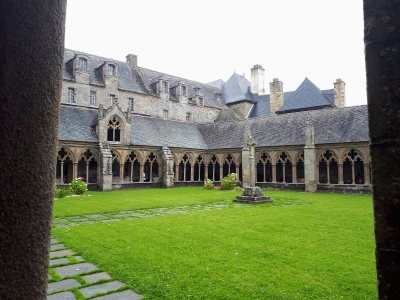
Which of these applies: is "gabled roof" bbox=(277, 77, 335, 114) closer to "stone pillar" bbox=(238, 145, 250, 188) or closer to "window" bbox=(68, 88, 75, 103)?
"stone pillar" bbox=(238, 145, 250, 188)

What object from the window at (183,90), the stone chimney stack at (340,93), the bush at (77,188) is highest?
the window at (183,90)

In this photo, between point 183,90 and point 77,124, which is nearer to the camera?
point 77,124

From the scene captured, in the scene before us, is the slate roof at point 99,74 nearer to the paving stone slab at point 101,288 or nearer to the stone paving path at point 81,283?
the stone paving path at point 81,283

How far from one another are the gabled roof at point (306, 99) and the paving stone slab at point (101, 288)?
31826 mm

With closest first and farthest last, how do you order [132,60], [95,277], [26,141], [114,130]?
[26,141]
[95,277]
[114,130]
[132,60]

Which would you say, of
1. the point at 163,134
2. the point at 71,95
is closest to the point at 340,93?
the point at 163,134

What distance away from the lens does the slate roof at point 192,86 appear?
34000 millimetres

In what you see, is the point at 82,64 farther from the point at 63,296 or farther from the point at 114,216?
the point at 63,296

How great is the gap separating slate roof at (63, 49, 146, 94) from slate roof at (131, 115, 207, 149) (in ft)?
15.8

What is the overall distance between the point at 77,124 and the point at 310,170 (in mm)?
17712

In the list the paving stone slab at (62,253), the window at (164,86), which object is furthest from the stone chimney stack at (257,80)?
the paving stone slab at (62,253)

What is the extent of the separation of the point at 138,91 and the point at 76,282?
28.4m

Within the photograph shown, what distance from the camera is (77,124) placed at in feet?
75.2

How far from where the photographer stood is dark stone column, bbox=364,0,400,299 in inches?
49.9
